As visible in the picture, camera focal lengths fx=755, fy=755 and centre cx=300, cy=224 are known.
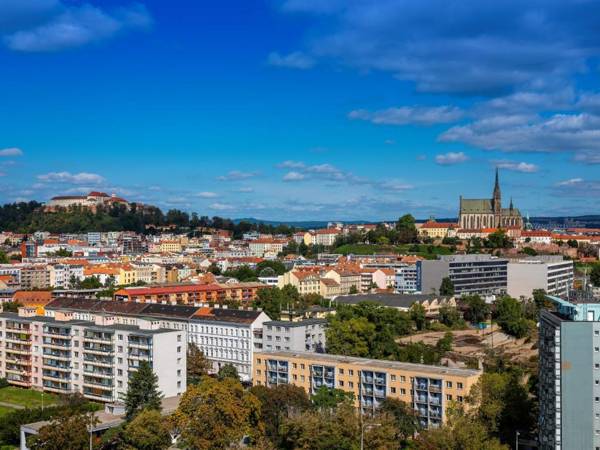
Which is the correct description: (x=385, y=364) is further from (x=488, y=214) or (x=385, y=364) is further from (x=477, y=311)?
(x=488, y=214)

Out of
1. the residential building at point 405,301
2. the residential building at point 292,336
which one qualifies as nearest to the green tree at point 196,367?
the residential building at point 292,336

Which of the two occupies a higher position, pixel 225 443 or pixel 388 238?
pixel 388 238

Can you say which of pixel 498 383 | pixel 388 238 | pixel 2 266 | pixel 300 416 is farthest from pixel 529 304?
pixel 2 266

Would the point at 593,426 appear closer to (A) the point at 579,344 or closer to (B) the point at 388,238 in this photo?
(A) the point at 579,344

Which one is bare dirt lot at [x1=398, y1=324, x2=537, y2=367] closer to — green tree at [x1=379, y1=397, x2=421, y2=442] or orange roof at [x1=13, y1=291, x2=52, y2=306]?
green tree at [x1=379, y1=397, x2=421, y2=442]

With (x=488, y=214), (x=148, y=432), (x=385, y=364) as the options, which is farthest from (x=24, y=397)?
(x=488, y=214)
